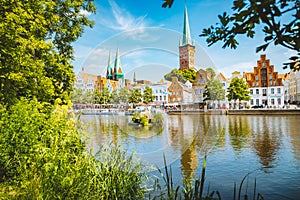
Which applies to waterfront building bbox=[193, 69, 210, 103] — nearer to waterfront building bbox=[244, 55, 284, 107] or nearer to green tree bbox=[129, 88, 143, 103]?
green tree bbox=[129, 88, 143, 103]

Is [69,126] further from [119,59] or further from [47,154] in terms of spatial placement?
[119,59]

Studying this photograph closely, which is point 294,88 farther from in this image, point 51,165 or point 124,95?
point 51,165

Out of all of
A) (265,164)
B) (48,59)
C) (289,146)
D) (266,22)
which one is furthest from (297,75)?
(266,22)

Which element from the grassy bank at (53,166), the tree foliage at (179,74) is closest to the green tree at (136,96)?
the tree foliage at (179,74)

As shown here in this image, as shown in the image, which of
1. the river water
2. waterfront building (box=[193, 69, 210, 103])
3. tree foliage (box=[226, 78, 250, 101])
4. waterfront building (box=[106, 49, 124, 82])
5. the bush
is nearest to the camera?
the bush

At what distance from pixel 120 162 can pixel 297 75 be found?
71.9 m

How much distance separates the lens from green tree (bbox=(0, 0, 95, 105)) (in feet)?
22.8

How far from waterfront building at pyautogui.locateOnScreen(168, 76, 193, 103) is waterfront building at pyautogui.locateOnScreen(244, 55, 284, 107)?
202 feet

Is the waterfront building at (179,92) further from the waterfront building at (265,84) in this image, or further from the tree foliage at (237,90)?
the waterfront building at (265,84)

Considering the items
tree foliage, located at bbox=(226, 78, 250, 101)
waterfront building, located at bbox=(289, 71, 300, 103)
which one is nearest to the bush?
tree foliage, located at bbox=(226, 78, 250, 101)

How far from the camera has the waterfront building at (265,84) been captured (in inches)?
2517

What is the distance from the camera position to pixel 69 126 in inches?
255

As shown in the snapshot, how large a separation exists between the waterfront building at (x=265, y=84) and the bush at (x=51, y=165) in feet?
210

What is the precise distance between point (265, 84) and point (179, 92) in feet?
212
